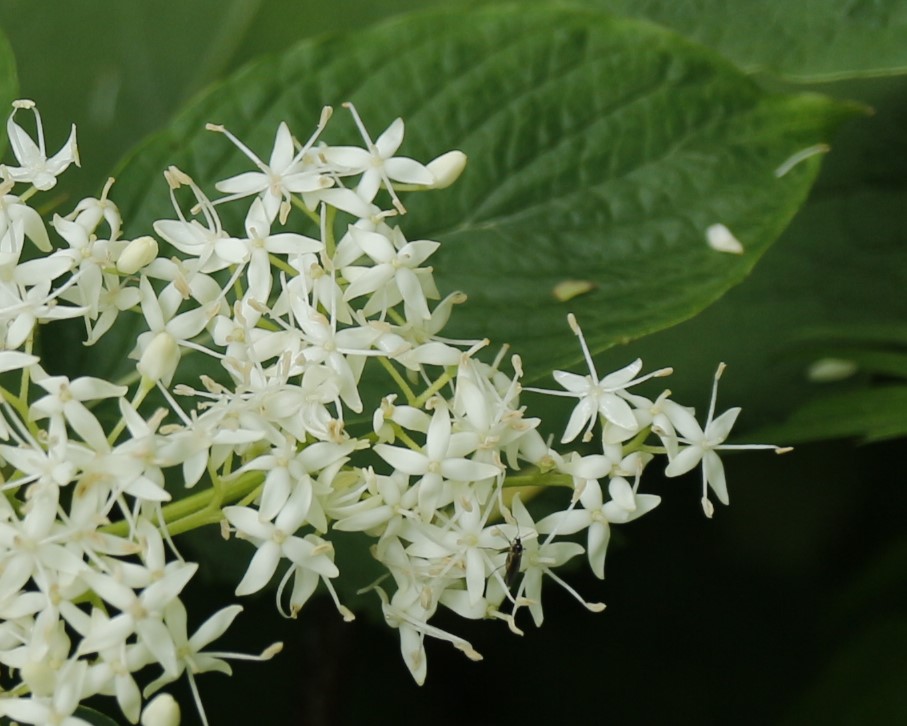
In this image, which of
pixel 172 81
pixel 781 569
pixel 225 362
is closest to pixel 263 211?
pixel 225 362

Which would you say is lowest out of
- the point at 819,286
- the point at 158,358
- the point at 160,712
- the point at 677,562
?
the point at 677,562

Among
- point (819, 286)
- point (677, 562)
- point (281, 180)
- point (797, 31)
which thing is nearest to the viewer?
point (281, 180)

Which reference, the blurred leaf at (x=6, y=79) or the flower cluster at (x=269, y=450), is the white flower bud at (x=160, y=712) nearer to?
the flower cluster at (x=269, y=450)

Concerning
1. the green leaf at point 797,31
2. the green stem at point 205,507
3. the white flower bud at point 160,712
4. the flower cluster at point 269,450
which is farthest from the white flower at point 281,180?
the green leaf at point 797,31

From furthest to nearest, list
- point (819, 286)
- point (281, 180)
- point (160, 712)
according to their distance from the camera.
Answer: point (819, 286) → point (281, 180) → point (160, 712)

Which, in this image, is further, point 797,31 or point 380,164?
point 797,31

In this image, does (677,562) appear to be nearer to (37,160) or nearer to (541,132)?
(541,132)

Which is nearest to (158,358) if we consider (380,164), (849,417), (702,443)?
(380,164)

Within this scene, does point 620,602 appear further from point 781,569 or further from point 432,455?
point 432,455
